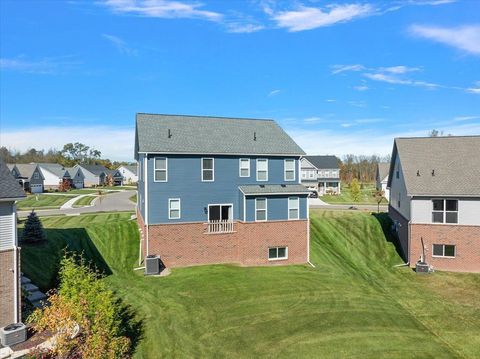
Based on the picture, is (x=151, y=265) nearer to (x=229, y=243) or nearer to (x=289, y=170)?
(x=229, y=243)

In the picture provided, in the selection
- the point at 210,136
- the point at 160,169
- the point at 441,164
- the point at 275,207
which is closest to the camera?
the point at 160,169

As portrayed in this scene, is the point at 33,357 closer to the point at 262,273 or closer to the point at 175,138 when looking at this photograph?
the point at 262,273

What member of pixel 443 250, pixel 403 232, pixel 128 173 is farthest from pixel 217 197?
pixel 128 173

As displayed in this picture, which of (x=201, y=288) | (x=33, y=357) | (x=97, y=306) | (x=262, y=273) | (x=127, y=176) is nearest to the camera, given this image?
(x=33, y=357)

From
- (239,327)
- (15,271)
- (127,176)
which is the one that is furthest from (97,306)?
(127,176)

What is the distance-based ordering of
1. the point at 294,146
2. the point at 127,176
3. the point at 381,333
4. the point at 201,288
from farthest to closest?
the point at 127,176
the point at 294,146
the point at 201,288
the point at 381,333

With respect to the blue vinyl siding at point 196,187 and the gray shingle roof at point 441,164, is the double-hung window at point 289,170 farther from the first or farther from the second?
the gray shingle roof at point 441,164
